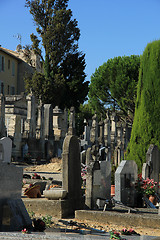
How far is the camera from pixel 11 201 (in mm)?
6348

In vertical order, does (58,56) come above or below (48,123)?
above

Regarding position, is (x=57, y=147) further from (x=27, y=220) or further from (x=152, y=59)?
(x=27, y=220)

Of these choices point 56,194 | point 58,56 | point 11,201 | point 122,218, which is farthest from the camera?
point 58,56

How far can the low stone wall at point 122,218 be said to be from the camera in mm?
7742

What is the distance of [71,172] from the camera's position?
9.10 meters

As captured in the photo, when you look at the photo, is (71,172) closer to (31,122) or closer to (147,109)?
(147,109)

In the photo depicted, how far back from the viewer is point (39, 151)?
24688mm

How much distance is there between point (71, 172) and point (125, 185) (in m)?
2.02

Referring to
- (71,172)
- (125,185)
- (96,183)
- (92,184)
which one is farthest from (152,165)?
(71,172)

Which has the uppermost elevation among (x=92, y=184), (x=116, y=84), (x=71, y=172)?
(x=116, y=84)

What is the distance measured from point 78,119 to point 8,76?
31.0 ft

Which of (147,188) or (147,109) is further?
(147,109)

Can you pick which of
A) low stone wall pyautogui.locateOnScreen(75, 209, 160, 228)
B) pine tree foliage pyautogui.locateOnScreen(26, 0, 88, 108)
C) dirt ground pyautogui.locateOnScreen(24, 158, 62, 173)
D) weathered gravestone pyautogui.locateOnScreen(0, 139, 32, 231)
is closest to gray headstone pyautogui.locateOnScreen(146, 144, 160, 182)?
low stone wall pyautogui.locateOnScreen(75, 209, 160, 228)

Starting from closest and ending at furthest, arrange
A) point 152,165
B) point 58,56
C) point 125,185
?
point 125,185 < point 152,165 < point 58,56
